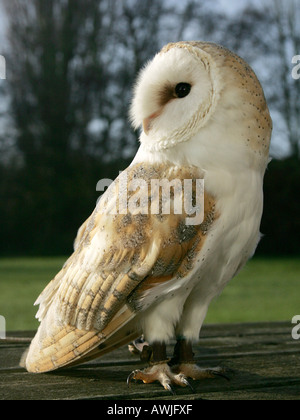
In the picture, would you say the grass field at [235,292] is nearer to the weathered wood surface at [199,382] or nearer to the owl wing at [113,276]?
the weathered wood surface at [199,382]

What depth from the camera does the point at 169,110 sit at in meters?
1.63

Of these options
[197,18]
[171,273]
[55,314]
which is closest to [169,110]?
[171,273]

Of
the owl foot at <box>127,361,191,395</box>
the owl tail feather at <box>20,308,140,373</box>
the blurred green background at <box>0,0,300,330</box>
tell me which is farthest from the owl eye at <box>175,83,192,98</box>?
the blurred green background at <box>0,0,300,330</box>

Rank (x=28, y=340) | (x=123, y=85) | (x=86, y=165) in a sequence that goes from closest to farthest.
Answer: (x=28, y=340)
(x=123, y=85)
(x=86, y=165)

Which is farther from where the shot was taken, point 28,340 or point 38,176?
point 38,176

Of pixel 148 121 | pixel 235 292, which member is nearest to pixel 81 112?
pixel 235 292

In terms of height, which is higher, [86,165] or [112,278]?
[86,165]

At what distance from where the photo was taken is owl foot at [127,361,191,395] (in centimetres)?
159

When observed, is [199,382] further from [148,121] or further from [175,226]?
[148,121]

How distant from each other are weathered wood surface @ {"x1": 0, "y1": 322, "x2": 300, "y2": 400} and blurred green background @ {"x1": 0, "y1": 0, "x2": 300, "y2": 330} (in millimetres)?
7450

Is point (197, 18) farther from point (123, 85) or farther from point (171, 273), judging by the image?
point (171, 273)
